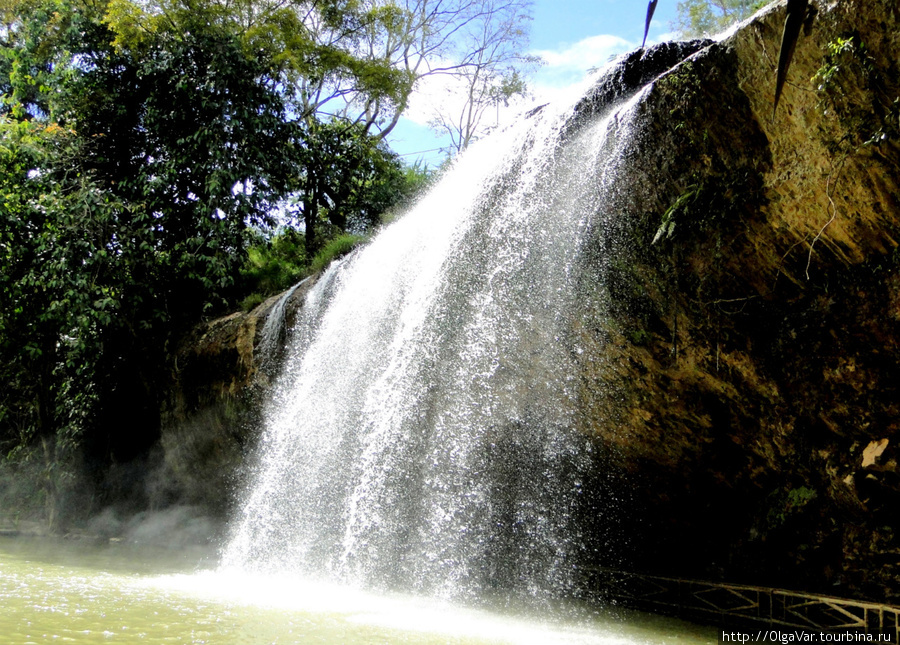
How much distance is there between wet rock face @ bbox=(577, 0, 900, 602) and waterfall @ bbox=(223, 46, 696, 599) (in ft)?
1.76

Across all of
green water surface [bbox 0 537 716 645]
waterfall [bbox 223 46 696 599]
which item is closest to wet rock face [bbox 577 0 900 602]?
waterfall [bbox 223 46 696 599]

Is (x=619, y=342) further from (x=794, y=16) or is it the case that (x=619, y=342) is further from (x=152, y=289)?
(x=152, y=289)

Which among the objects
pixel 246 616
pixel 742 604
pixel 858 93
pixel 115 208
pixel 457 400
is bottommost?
pixel 246 616

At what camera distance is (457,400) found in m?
8.88

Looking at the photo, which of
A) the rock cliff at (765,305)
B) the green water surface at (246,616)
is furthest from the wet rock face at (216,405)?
the rock cliff at (765,305)

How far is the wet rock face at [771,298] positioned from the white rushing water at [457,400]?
1.82ft

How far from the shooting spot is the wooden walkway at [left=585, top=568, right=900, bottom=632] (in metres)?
6.64

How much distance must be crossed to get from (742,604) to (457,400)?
400cm

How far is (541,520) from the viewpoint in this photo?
33.5 ft

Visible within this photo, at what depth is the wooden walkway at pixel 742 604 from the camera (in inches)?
261

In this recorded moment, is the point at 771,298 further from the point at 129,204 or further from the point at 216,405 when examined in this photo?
the point at 129,204

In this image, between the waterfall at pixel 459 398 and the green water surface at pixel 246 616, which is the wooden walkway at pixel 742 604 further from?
the waterfall at pixel 459 398

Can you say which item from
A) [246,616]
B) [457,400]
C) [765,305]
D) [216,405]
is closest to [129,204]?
[216,405]

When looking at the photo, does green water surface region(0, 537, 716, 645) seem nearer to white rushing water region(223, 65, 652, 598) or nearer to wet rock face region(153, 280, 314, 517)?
white rushing water region(223, 65, 652, 598)
